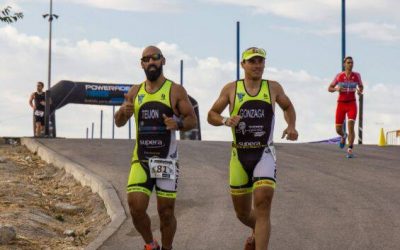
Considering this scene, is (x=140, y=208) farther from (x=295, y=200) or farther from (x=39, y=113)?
(x=39, y=113)

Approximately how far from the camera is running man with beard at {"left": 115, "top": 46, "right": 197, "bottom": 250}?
31.3ft

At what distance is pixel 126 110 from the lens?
377 inches

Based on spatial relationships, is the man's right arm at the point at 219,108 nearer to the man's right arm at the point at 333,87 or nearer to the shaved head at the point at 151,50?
the shaved head at the point at 151,50

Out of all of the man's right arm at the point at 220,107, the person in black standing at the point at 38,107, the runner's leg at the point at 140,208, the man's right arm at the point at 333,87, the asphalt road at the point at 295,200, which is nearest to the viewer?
the runner's leg at the point at 140,208

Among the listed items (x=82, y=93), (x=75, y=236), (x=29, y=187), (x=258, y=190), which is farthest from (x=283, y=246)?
(x=82, y=93)

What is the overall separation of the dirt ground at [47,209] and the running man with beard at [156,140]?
229cm

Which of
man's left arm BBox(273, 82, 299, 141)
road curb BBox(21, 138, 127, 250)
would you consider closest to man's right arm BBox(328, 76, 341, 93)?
road curb BBox(21, 138, 127, 250)

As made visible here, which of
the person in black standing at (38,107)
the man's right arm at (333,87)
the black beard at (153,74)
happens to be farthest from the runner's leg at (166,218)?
the person in black standing at (38,107)

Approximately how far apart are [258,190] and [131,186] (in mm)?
1341

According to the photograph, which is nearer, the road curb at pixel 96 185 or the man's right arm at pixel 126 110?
the man's right arm at pixel 126 110

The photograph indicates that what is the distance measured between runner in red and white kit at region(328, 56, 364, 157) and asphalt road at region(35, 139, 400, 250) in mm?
891

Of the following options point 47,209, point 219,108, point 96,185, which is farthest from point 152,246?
point 96,185

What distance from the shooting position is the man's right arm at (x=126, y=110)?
9.59 meters

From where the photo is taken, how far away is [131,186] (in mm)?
9531
